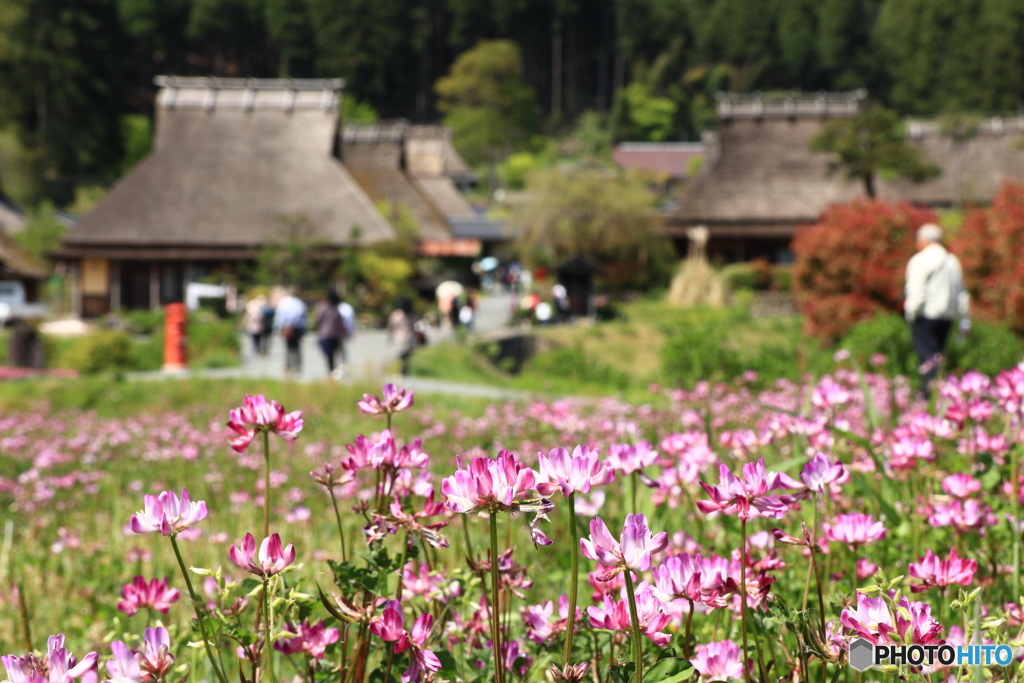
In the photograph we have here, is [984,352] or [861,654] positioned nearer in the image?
[861,654]

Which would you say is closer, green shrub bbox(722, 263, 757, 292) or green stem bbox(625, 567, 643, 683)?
green stem bbox(625, 567, 643, 683)

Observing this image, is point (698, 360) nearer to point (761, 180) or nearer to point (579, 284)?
point (579, 284)

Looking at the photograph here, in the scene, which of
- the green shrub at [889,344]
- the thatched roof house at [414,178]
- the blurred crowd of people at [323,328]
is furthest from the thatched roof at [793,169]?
the green shrub at [889,344]

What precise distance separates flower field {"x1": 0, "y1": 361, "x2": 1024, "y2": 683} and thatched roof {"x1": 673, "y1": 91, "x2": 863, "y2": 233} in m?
33.6

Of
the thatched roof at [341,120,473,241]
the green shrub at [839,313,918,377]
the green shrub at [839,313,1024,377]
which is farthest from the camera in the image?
the thatched roof at [341,120,473,241]

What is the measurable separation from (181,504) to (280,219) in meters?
31.2

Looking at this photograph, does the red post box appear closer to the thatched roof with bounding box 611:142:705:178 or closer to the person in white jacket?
the person in white jacket

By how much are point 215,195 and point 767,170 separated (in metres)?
21.0

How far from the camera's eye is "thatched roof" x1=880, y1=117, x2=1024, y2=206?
38781 millimetres

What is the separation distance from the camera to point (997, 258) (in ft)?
46.8

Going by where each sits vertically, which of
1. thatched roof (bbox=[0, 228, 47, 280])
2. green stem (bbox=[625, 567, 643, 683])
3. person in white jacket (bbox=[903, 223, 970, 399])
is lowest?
green stem (bbox=[625, 567, 643, 683])

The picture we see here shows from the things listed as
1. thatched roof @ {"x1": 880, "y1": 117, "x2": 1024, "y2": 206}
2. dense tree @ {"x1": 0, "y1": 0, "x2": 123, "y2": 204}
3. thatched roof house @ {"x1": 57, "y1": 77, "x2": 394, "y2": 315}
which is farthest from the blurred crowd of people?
dense tree @ {"x1": 0, "y1": 0, "x2": 123, "y2": 204}

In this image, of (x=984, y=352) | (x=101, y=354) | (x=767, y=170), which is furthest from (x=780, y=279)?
(x=101, y=354)

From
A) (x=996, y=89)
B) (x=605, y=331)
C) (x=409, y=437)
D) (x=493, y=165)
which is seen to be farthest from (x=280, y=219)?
(x=996, y=89)
